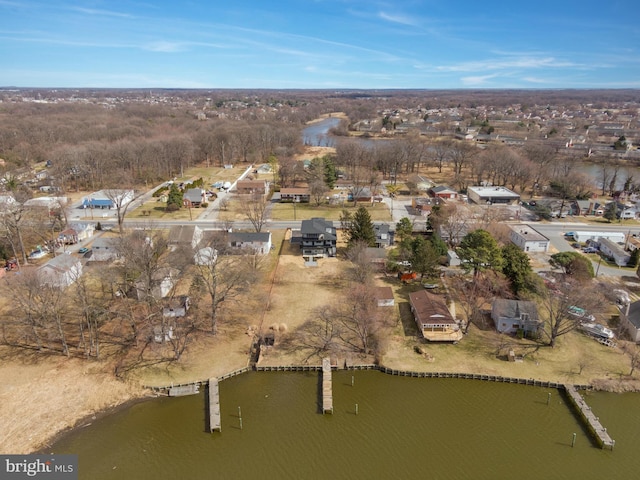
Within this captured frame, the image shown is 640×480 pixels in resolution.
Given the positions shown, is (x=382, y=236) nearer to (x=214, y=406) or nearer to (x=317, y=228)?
(x=317, y=228)

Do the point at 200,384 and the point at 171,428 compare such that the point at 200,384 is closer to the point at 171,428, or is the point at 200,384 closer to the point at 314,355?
the point at 171,428

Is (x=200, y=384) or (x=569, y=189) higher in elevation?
(x=569, y=189)

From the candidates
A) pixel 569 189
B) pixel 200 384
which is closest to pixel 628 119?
pixel 569 189

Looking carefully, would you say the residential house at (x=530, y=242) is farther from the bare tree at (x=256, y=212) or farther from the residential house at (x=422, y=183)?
the bare tree at (x=256, y=212)

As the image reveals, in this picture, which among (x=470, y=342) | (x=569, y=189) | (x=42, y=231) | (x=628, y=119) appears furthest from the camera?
(x=628, y=119)

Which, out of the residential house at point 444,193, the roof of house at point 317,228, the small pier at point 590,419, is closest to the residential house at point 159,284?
the roof of house at point 317,228

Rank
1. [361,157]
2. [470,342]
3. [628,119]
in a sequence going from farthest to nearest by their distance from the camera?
[628,119] → [361,157] → [470,342]

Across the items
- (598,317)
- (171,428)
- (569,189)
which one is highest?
(569,189)

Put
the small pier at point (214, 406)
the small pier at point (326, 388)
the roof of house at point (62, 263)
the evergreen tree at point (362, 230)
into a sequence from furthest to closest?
the evergreen tree at point (362, 230), the roof of house at point (62, 263), the small pier at point (326, 388), the small pier at point (214, 406)
